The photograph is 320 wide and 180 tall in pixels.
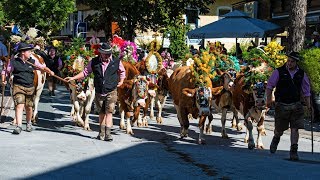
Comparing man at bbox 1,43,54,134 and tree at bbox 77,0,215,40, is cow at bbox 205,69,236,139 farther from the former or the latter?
tree at bbox 77,0,215,40

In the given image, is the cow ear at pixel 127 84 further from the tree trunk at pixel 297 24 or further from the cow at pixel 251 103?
the tree trunk at pixel 297 24

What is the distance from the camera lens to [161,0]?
24.7 metres

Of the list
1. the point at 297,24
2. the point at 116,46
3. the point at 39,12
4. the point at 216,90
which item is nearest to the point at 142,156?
the point at 216,90

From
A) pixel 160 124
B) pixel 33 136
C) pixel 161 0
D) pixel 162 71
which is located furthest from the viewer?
pixel 161 0

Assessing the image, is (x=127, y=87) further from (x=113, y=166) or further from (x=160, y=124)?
(x=113, y=166)

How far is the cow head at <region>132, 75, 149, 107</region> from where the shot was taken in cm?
1459

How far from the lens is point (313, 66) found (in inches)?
651

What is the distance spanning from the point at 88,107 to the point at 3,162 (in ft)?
17.8

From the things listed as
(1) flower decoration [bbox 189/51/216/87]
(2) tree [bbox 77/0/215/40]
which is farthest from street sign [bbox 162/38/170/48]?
(1) flower decoration [bbox 189/51/216/87]

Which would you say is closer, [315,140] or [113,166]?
[113,166]

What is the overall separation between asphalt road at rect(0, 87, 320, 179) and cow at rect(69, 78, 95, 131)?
0.27m

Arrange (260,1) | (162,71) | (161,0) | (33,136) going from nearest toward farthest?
(33,136) → (162,71) → (161,0) → (260,1)

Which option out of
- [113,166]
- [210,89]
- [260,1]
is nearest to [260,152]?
[210,89]

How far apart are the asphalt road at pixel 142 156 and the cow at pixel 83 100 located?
272 mm
